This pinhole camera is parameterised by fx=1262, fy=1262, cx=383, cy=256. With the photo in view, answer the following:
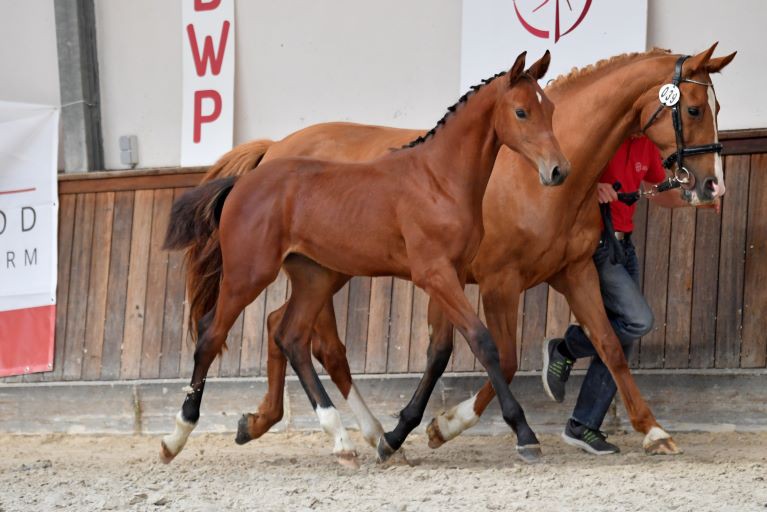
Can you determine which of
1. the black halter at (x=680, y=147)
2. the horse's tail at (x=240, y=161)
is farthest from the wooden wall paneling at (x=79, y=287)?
the black halter at (x=680, y=147)

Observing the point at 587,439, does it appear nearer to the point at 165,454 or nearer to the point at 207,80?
the point at 165,454

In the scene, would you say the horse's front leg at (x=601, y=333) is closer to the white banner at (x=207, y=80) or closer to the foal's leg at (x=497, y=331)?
the foal's leg at (x=497, y=331)

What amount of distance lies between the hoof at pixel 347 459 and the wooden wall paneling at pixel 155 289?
2.75m

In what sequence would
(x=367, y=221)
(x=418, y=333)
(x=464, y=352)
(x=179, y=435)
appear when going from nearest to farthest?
(x=367, y=221) < (x=179, y=435) < (x=464, y=352) < (x=418, y=333)

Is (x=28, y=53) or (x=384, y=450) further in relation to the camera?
(x=28, y=53)

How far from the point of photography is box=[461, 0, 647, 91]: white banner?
6551mm

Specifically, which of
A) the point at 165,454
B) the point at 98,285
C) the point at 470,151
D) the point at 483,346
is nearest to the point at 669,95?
the point at 470,151

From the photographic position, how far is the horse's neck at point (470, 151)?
5094 mm

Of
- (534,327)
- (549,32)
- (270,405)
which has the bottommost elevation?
(270,405)

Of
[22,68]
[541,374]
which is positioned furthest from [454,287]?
[22,68]

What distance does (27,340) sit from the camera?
8352mm

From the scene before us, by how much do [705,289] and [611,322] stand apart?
2.74 feet

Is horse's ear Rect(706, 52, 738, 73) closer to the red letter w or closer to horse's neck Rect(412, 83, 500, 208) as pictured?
horse's neck Rect(412, 83, 500, 208)

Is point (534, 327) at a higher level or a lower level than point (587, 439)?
higher
